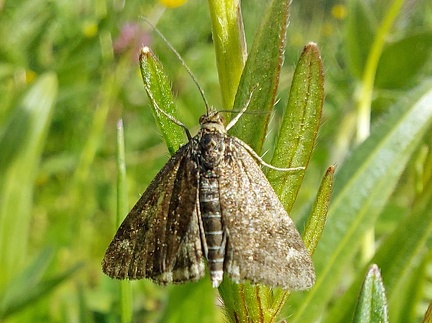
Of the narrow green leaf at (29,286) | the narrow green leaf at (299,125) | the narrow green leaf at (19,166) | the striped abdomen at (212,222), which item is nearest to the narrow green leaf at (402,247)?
the striped abdomen at (212,222)

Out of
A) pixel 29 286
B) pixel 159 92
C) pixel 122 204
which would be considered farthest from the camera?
pixel 29 286

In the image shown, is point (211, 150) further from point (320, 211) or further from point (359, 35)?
point (359, 35)

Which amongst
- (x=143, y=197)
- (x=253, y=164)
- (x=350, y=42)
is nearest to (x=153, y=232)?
(x=143, y=197)

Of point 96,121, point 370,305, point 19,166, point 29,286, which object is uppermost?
point 96,121

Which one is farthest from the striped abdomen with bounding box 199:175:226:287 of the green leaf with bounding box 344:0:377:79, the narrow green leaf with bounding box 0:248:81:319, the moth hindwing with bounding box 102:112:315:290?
the green leaf with bounding box 344:0:377:79

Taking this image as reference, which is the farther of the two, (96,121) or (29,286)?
(96,121)

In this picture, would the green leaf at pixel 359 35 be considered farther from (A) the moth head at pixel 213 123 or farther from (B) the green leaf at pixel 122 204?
(B) the green leaf at pixel 122 204

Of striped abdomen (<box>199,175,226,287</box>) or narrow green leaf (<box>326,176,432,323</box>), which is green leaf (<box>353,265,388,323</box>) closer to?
striped abdomen (<box>199,175,226,287</box>)

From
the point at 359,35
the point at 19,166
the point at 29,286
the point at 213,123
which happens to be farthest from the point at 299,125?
the point at 19,166
